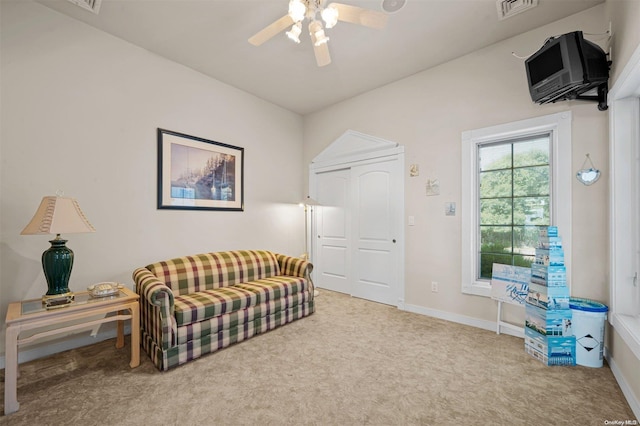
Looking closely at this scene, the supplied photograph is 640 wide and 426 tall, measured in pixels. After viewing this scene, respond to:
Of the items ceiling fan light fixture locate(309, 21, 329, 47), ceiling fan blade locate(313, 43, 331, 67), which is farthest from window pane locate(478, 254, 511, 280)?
ceiling fan light fixture locate(309, 21, 329, 47)

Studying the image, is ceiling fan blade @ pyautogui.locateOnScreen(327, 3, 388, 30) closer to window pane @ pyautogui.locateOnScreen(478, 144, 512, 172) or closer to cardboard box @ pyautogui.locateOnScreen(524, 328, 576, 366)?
window pane @ pyautogui.locateOnScreen(478, 144, 512, 172)

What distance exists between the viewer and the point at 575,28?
2500mm

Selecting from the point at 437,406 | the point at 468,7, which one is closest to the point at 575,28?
the point at 468,7

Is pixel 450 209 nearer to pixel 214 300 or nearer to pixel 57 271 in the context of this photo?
pixel 214 300

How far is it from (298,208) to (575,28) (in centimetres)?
396

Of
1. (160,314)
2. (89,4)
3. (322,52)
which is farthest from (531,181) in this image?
(89,4)

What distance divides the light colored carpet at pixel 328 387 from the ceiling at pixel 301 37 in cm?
309

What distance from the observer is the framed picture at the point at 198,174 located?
10.5ft

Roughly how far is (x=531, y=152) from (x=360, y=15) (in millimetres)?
2232

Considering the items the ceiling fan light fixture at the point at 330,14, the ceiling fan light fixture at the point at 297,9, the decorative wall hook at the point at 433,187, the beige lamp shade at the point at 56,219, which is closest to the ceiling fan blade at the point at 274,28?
the ceiling fan light fixture at the point at 297,9

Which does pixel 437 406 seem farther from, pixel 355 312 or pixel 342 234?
pixel 342 234

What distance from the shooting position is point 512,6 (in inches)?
94.3

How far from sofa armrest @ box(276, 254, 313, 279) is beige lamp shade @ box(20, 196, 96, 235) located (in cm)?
213

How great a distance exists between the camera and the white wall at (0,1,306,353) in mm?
2314
